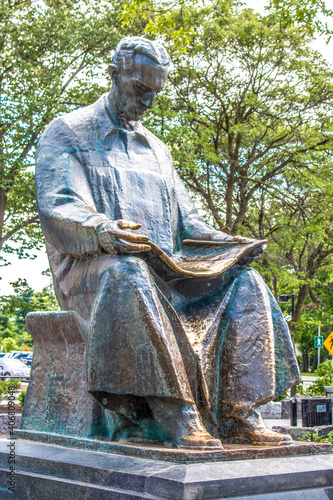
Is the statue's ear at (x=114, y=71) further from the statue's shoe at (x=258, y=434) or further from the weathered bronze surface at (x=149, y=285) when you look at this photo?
the statue's shoe at (x=258, y=434)

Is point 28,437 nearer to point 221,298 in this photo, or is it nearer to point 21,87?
point 221,298

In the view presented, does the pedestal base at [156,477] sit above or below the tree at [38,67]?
below

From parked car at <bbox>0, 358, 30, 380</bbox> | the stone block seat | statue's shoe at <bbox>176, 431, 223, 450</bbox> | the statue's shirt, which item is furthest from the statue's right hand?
parked car at <bbox>0, 358, 30, 380</bbox>

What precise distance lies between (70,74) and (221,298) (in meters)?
15.2

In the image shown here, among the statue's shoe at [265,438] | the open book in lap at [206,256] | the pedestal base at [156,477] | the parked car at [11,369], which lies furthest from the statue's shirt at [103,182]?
the parked car at [11,369]

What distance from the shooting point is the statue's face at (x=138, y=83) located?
369 centimetres

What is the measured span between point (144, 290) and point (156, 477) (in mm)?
882

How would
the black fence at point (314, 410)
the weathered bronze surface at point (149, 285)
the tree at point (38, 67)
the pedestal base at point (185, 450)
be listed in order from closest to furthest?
the pedestal base at point (185, 450)
the weathered bronze surface at point (149, 285)
the black fence at point (314, 410)
the tree at point (38, 67)

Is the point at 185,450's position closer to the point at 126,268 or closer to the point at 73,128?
the point at 126,268

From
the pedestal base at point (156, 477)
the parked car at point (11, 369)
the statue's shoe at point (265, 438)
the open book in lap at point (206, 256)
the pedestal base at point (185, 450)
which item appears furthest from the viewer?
the parked car at point (11, 369)

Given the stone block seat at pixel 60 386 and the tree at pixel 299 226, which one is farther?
the tree at pixel 299 226

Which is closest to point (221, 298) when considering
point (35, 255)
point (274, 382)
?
point (274, 382)

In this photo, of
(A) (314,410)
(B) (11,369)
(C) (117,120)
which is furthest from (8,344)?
(C) (117,120)

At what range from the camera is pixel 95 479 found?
2719mm
